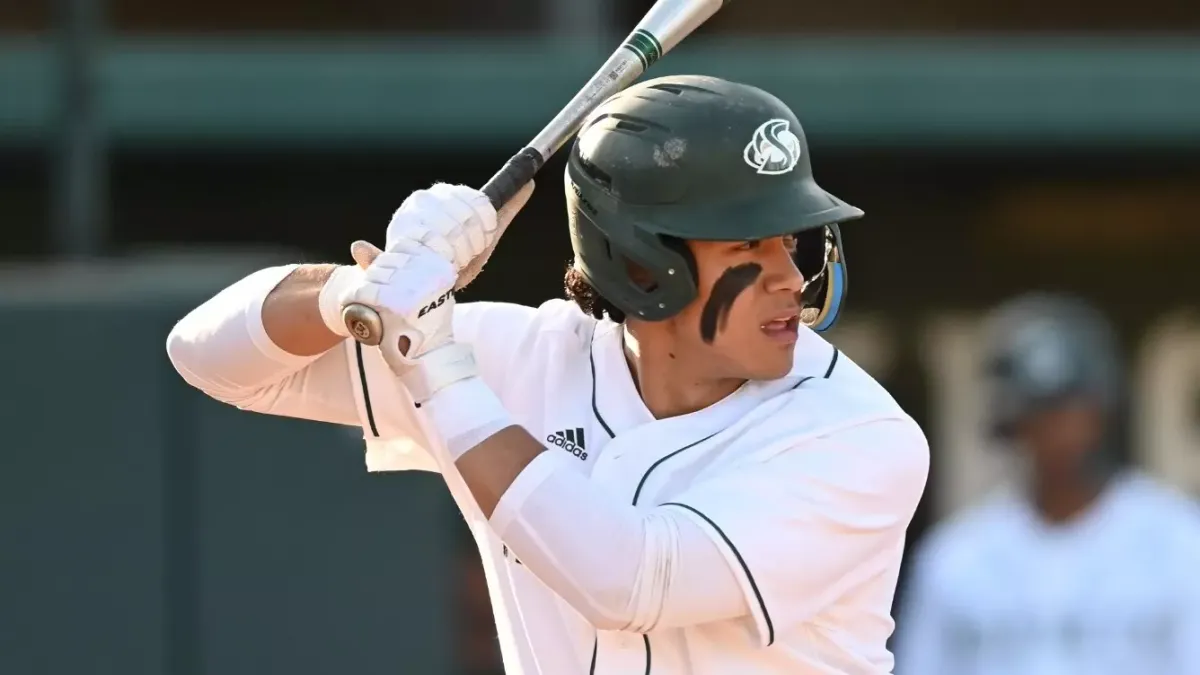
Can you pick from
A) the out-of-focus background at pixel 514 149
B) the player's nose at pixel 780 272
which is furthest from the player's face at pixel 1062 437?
the player's nose at pixel 780 272

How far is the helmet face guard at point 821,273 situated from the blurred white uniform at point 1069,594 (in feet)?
6.29

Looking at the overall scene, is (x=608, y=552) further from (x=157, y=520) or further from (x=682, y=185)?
(x=157, y=520)

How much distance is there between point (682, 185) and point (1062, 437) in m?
2.45

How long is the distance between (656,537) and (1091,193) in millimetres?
6385

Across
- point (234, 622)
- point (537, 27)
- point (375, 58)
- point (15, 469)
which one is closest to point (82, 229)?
point (15, 469)

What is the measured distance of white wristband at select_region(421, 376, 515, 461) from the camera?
2.09 metres

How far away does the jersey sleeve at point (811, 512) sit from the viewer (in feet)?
6.97

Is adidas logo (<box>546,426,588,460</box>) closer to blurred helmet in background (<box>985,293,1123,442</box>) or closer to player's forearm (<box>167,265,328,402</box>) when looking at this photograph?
player's forearm (<box>167,265,328,402</box>)

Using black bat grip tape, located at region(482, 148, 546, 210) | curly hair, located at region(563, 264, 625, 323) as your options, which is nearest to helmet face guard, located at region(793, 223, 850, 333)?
curly hair, located at region(563, 264, 625, 323)

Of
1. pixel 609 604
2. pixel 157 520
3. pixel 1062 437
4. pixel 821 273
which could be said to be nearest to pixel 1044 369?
pixel 1062 437

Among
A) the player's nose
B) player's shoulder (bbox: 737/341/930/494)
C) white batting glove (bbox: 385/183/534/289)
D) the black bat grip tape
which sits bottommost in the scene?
player's shoulder (bbox: 737/341/930/494)

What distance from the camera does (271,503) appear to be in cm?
459

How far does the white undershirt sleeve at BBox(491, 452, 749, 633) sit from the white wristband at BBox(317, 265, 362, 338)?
33cm

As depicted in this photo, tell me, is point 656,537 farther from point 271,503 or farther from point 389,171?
point 389,171
